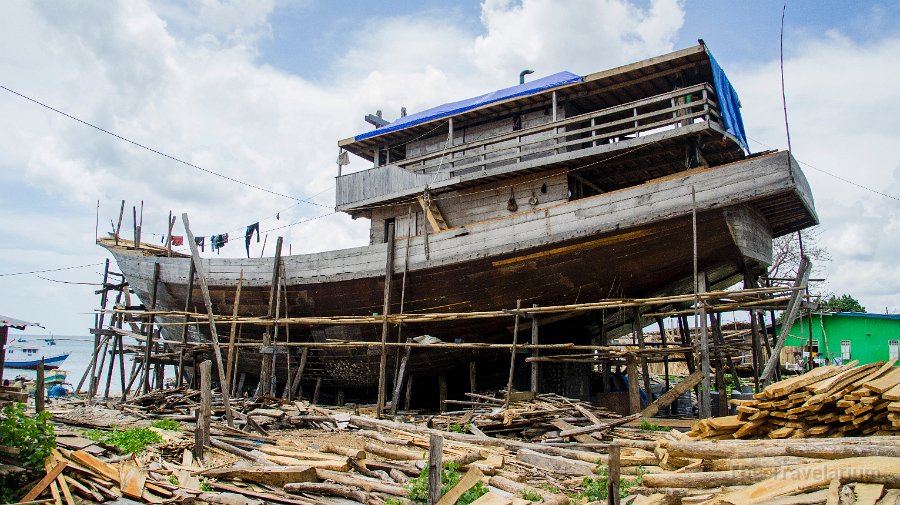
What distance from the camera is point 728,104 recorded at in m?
13.0

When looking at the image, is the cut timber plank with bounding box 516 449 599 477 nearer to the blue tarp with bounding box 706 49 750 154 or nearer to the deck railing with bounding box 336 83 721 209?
the deck railing with bounding box 336 83 721 209

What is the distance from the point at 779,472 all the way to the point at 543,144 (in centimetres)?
1031

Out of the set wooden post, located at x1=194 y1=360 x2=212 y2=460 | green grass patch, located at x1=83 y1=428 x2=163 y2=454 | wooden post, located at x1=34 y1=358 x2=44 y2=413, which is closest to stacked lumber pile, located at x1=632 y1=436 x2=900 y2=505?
wooden post, located at x1=194 y1=360 x2=212 y2=460

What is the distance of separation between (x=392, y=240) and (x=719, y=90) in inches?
306

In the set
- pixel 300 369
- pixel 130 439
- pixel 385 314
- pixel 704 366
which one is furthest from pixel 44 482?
pixel 300 369

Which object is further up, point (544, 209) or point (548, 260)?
point (544, 209)

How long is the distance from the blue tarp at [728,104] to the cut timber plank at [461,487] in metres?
9.65

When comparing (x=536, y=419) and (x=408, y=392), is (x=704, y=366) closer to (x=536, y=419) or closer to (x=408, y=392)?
(x=536, y=419)

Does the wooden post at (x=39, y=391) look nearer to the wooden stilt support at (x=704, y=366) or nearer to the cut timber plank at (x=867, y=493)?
the cut timber plank at (x=867, y=493)

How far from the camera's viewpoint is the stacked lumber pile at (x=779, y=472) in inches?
171

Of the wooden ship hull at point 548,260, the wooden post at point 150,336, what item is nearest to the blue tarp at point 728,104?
the wooden ship hull at point 548,260

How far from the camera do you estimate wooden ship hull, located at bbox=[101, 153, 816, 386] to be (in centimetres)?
1137

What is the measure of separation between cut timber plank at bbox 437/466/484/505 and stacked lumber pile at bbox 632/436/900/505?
1533mm

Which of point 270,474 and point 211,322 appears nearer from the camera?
point 270,474
